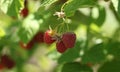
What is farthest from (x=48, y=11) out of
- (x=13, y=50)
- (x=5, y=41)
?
(x=13, y=50)

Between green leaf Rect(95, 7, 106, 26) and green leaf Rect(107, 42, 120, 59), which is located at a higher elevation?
green leaf Rect(95, 7, 106, 26)

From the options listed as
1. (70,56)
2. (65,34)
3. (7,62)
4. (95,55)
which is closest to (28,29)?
(70,56)

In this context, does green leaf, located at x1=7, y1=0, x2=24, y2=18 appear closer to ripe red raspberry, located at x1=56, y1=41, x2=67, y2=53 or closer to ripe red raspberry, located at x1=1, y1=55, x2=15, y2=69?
ripe red raspberry, located at x1=56, y1=41, x2=67, y2=53

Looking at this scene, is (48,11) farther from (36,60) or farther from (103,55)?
(36,60)

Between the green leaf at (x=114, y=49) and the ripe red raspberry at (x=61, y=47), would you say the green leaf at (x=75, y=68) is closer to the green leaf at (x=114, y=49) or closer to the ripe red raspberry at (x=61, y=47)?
the green leaf at (x=114, y=49)

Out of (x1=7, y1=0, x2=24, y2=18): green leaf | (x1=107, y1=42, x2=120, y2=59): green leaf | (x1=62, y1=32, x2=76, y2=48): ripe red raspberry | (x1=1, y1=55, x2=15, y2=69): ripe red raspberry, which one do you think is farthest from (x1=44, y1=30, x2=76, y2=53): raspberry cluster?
(x1=1, y1=55, x2=15, y2=69): ripe red raspberry

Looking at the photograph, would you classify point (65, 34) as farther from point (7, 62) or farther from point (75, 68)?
point (7, 62)
